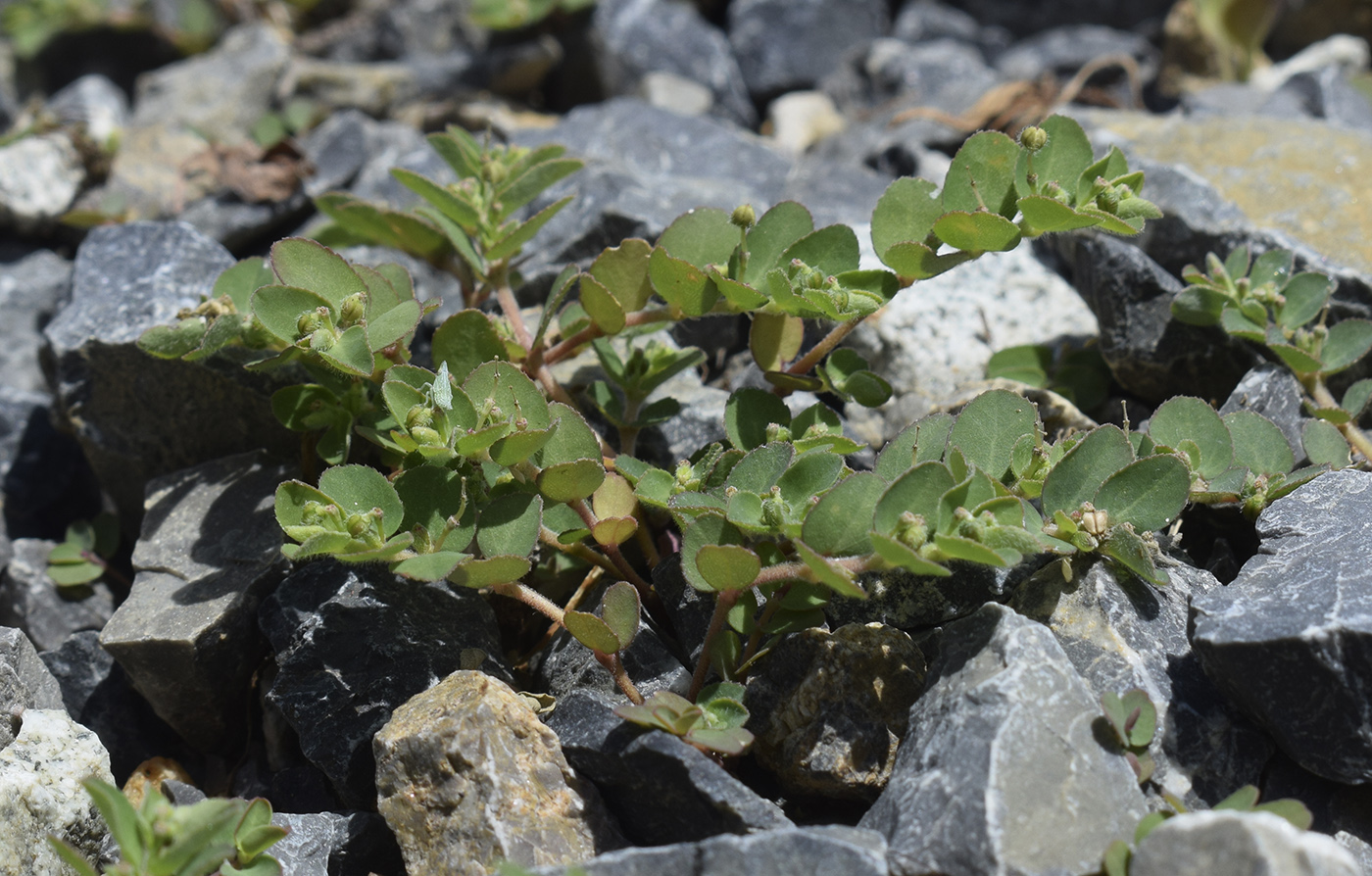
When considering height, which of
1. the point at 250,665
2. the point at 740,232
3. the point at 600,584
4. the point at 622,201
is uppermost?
the point at 740,232

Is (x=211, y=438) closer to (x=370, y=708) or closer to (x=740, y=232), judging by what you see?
(x=370, y=708)

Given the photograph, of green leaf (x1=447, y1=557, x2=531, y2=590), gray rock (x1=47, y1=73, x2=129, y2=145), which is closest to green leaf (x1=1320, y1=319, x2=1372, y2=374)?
green leaf (x1=447, y1=557, x2=531, y2=590)

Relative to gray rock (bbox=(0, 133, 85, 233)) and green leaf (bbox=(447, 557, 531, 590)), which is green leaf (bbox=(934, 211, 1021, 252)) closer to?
green leaf (bbox=(447, 557, 531, 590))

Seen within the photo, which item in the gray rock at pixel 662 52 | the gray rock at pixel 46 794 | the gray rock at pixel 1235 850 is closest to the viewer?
the gray rock at pixel 1235 850

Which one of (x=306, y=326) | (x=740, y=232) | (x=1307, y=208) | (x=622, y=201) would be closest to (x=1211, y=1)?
(x=1307, y=208)

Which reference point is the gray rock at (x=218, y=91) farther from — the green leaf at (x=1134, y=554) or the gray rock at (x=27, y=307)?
the green leaf at (x=1134, y=554)

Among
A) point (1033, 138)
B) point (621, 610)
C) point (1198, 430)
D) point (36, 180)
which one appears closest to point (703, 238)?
point (1033, 138)

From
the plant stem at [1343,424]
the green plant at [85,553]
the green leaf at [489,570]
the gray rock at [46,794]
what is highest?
the plant stem at [1343,424]

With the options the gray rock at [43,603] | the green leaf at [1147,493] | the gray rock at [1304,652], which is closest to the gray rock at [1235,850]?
the gray rock at [1304,652]

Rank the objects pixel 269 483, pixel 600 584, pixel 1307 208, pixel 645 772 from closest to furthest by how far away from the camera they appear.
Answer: pixel 645 772 < pixel 600 584 < pixel 269 483 < pixel 1307 208
